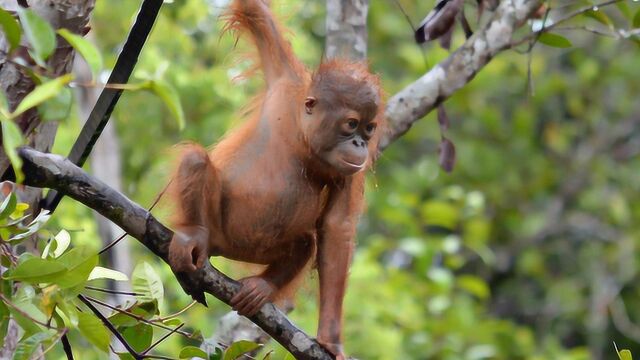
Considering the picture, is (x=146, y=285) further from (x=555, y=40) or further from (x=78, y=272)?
(x=555, y=40)

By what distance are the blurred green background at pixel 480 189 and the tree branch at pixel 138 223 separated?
3398 mm

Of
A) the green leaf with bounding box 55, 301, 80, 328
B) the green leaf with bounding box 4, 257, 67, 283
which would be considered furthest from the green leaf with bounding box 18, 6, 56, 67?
the green leaf with bounding box 55, 301, 80, 328

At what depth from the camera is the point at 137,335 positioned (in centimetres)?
266

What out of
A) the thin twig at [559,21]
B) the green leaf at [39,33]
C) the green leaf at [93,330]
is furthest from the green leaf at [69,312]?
the thin twig at [559,21]

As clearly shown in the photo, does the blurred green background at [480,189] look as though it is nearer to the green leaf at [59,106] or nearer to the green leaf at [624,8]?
the green leaf at [624,8]

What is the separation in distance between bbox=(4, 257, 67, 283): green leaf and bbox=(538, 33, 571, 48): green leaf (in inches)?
88.2

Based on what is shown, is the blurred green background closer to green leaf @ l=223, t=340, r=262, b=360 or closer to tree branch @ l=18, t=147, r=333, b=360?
tree branch @ l=18, t=147, r=333, b=360

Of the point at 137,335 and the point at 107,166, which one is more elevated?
the point at 137,335

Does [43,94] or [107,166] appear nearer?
[43,94]

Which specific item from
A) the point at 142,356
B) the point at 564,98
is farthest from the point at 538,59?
the point at 142,356

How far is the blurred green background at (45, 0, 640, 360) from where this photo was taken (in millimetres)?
6633

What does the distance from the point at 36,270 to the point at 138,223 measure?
38cm

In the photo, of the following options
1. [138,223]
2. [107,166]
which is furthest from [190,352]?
[107,166]

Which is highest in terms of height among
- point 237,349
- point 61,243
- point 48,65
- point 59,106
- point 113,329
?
point 59,106
